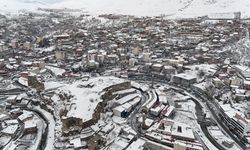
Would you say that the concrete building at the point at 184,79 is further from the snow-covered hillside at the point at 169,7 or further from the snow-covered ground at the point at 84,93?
the snow-covered hillside at the point at 169,7

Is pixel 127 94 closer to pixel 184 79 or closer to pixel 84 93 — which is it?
pixel 84 93

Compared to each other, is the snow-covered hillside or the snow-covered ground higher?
the snow-covered hillside

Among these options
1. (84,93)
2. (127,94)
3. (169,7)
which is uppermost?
(169,7)

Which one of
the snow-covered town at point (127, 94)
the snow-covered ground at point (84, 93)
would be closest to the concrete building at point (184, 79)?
the snow-covered town at point (127, 94)

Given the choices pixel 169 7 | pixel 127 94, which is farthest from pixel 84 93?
pixel 169 7

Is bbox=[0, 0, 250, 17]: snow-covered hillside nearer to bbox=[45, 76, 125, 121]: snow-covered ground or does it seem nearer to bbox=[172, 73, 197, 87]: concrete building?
bbox=[172, 73, 197, 87]: concrete building

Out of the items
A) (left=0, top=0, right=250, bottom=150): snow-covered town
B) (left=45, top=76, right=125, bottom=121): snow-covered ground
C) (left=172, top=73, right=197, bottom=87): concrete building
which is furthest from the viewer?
(left=172, top=73, right=197, bottom=87): concrete building

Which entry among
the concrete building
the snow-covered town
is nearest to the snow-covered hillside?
the snow-covered town

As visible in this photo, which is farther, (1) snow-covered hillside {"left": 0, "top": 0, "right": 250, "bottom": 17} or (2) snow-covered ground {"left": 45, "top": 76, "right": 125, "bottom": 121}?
(1) snow-covered hillside {"left": 0, "top": 0, "right": 250, "bottom": 17}
